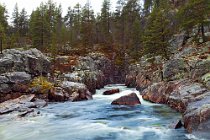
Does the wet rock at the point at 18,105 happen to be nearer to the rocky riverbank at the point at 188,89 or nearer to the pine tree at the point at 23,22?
the rocky riverbank at the point at 188,89

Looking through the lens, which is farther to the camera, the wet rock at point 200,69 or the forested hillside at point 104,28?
the forested hillside at point 104,28

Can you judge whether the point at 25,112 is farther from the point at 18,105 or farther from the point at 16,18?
the point at 16,18

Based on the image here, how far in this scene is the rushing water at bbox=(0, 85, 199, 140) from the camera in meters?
18.5

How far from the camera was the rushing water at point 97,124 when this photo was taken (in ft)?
60.8

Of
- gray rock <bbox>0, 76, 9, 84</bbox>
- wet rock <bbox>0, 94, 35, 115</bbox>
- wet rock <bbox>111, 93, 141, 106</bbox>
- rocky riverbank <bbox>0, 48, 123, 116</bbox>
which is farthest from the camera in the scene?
gray rock <bbox>0, 76, 9, 84</bbox>

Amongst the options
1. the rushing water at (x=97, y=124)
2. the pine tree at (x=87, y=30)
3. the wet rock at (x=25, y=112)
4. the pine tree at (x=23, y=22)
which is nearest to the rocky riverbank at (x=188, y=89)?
the rushing water at (x=97, y=124)

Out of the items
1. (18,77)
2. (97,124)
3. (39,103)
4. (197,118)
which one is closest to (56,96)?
(39,103)

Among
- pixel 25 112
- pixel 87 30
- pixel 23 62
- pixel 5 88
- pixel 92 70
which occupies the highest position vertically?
pixel 87 30

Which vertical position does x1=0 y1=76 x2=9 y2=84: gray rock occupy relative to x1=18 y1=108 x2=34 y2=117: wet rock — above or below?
above

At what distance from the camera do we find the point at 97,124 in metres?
22.5

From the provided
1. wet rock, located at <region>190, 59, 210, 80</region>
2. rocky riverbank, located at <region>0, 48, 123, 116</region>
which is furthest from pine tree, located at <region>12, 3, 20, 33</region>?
wet rock, located at <region>190, 59, 210, 80</region>

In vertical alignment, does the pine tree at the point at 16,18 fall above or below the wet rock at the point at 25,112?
above

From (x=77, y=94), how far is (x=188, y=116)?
2072 centimetres

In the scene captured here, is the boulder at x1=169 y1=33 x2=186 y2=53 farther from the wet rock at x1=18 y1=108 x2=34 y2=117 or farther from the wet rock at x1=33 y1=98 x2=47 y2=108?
the wet rock at x1=18 y1=108 x2=34 y2=117
